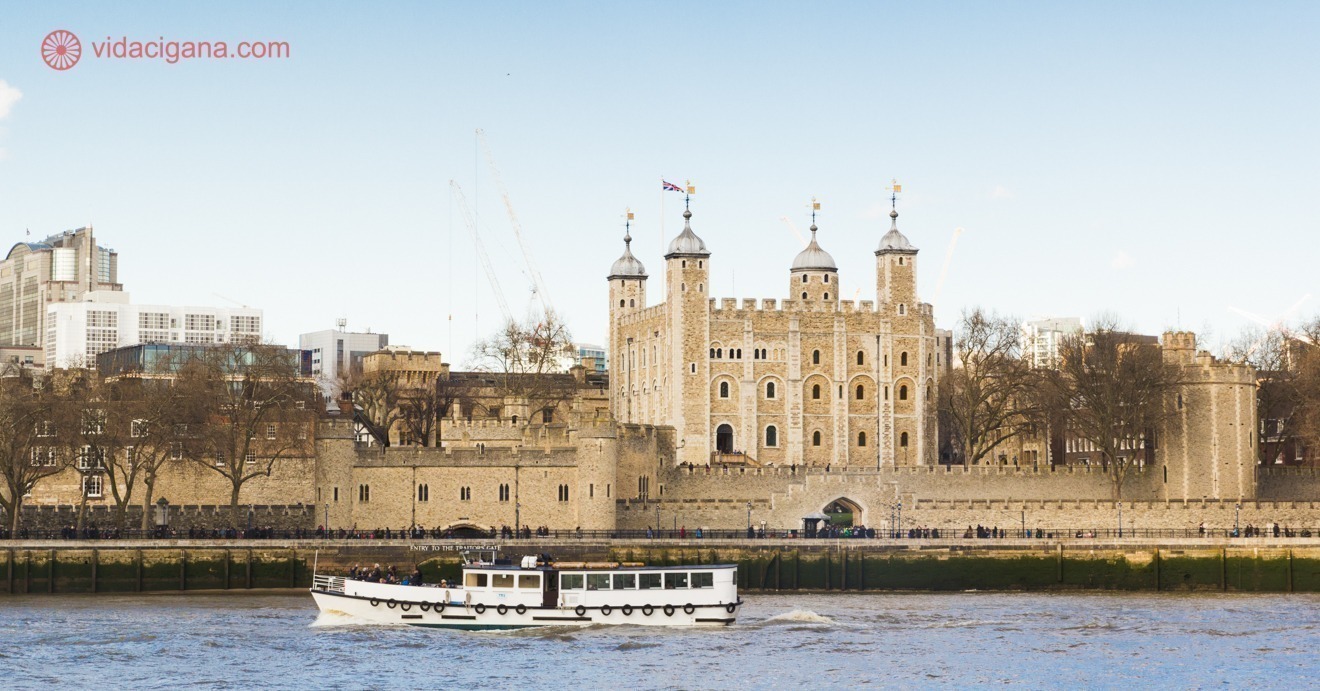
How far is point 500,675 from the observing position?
57.6 metres

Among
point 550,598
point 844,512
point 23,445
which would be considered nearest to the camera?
point 550,598

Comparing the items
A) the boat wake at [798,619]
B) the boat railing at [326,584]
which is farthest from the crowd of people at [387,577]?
the boat wake at [798,619]

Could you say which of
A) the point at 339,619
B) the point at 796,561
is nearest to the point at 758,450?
the point at 796,561

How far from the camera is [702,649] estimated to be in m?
62.1

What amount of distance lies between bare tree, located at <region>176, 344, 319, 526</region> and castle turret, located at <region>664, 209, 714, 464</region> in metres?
21.7

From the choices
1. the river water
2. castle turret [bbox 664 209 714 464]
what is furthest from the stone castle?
the river water

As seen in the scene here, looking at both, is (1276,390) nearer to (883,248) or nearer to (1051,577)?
(883,248)

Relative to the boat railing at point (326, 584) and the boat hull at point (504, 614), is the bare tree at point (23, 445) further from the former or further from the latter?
the boat hull at point (504, 614)

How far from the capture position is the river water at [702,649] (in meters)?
56.8

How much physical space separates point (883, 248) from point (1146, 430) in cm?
2007

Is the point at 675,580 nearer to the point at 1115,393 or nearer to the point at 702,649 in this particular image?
the point at 702,649

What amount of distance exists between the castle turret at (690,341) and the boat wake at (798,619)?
41.0 metres

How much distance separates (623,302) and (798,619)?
52.8 m

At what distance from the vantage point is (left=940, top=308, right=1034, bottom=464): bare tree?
107 metres
